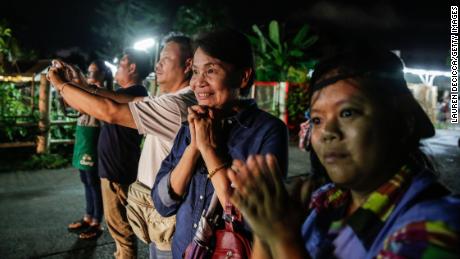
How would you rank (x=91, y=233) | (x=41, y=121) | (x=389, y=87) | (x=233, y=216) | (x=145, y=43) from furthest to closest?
(x=145, y=43)
(x=41, y=121)
(x=91, y=233)
(x=233, y=216)
(x=389, y=87)

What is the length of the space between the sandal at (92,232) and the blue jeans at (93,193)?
10cm

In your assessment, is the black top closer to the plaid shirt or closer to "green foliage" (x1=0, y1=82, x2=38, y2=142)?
the plaid shirt

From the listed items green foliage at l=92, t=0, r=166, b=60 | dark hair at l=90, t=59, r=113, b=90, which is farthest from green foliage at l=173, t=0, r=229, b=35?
dark hair at l=90, t=59, r=113, b=90

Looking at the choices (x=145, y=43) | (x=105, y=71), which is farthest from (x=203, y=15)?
(x=105, y=71)

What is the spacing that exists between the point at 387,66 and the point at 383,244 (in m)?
0.56

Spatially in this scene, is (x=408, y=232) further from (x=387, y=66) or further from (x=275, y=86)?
(x=275, y=86)

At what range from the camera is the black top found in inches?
133

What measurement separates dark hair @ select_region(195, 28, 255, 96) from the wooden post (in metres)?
7.50

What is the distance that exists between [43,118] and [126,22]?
116 feet

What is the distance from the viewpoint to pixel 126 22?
40719mm

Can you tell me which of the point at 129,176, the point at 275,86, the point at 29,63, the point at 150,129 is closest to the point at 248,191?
the point at 150,129

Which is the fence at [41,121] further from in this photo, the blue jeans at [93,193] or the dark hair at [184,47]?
the dark hair at [184,47]

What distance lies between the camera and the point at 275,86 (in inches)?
550

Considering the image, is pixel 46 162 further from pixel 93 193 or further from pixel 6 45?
pixel 93 193
